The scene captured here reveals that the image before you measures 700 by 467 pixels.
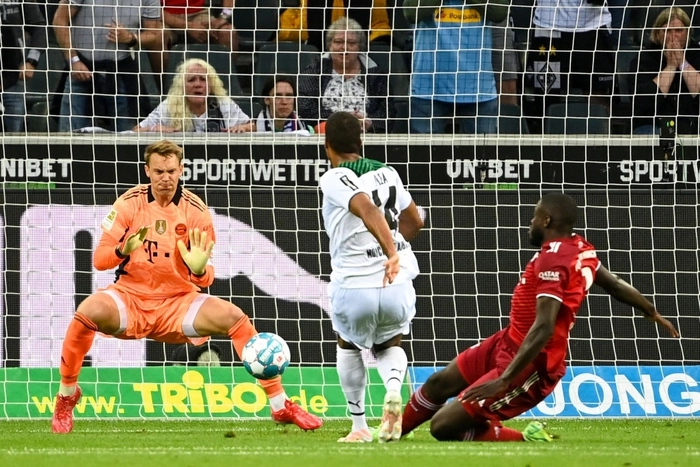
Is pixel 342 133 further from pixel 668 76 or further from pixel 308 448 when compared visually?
pixel 668 76

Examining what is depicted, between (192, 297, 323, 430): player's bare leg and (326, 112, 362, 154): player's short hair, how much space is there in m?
1.96

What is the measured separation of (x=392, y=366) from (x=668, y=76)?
5.35m

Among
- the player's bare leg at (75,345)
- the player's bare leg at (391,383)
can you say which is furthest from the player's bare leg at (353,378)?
the player's bare leg at (75,345)

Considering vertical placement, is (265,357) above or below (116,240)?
below

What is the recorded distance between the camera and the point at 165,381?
10555 mm

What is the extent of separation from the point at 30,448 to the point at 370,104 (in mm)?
5516

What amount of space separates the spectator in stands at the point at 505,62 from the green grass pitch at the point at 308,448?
11.0 feet

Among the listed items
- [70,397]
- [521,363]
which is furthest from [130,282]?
[521,363]

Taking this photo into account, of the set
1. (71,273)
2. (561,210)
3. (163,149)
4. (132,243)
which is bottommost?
(71,273)

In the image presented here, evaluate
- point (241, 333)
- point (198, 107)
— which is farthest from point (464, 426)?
point (198, 107)

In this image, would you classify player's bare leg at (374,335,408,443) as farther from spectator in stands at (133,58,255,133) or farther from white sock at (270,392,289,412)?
spectator in stands at (133,58,255,133)

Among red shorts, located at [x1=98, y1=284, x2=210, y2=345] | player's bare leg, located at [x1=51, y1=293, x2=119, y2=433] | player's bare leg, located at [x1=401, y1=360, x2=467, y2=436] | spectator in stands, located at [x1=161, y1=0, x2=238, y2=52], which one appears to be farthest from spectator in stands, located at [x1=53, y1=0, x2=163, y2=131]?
player's bare leg, located at [x1=401, y1=360, x2=467, y2=436]

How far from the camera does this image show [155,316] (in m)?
9.05

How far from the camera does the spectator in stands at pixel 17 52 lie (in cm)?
1176
